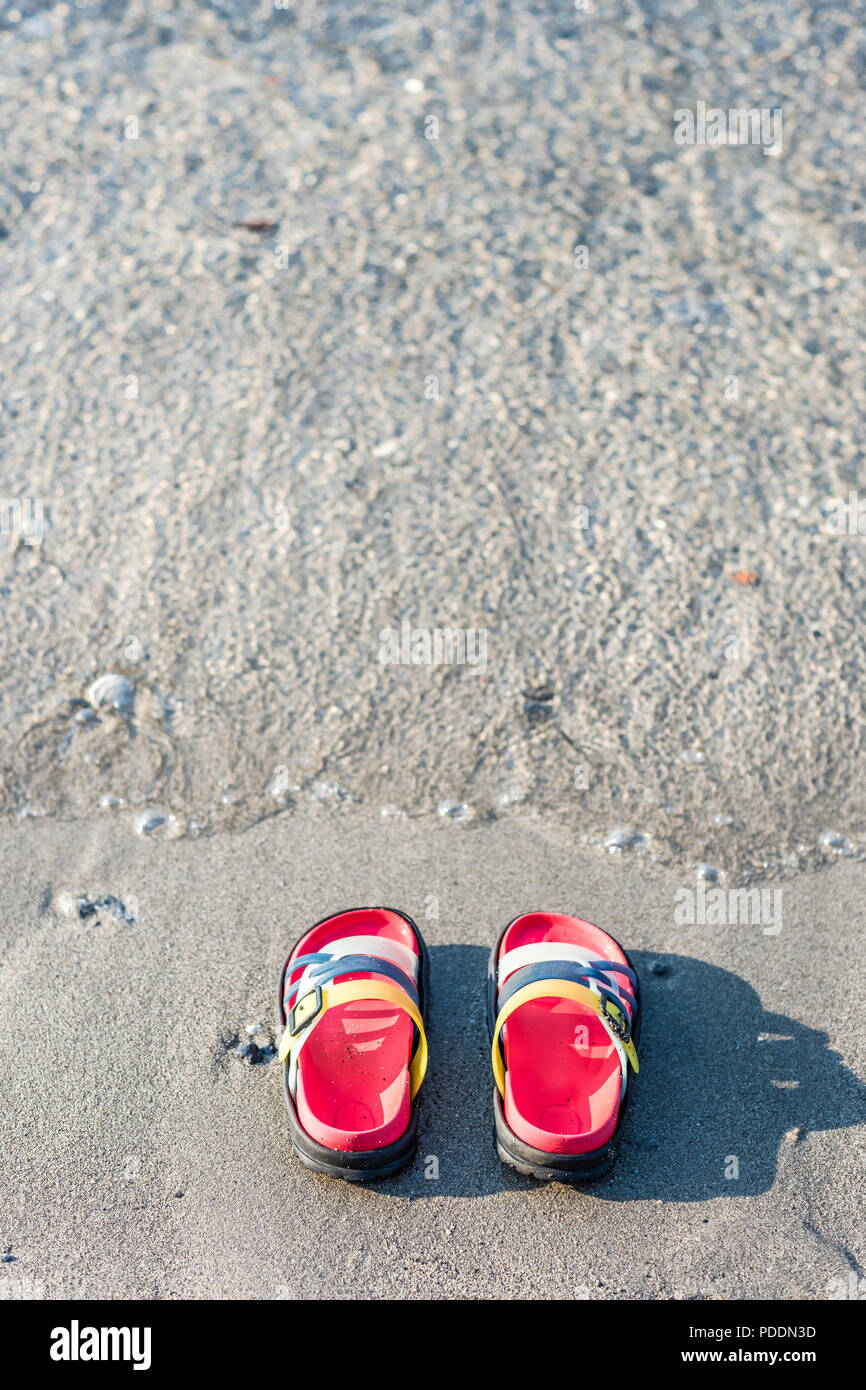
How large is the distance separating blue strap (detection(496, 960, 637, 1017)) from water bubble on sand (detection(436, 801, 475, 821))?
0.55 m

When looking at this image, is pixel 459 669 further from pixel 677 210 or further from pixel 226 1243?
pixel 677 210

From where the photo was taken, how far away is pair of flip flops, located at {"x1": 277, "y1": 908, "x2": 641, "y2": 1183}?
7.00ft

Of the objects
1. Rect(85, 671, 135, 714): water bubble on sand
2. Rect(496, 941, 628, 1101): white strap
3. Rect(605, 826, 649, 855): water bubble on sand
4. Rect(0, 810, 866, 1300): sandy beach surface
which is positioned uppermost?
Rect(85, 671, 135, 714): water bubble on sand

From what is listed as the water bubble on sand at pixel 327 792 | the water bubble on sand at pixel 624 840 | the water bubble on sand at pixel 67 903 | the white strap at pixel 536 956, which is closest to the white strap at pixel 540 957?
the white strap at pixel 536 956

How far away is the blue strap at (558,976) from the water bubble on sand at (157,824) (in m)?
1.01

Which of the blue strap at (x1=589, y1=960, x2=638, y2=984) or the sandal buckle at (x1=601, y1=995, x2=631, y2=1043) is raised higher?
the sandal buckle at (x1=601, y1=995, x2=631, y2=1043)

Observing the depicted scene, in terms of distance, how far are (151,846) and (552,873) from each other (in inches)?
41.9

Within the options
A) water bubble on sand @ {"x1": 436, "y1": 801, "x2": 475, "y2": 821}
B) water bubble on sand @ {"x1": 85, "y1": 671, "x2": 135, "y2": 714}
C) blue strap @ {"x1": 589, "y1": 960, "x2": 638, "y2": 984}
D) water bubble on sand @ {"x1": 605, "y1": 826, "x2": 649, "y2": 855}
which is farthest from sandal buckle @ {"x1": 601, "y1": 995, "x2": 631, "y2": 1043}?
water bubble on sand @ {"x1": 85, "y1": 671, "x2": 135, "y2": 714}

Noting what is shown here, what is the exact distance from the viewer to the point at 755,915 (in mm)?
2617

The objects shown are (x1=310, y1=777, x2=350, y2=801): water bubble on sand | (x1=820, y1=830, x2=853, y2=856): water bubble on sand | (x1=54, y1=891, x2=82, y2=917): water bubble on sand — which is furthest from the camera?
(x1=310, y1=777, x2=350, y2=801): water bubble on sand

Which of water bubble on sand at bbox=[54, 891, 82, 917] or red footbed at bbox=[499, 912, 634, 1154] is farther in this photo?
water bubble on sand at bbox=[54, 891, 82, 917]

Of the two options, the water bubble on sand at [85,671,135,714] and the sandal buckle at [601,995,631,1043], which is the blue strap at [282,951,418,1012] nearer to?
the sandal buckle at [601,995,631,1043]

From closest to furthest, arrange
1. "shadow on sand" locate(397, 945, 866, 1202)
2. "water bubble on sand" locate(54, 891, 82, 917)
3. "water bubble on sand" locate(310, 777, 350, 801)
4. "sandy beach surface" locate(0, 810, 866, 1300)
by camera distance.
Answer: "sandy beach surface" locate(0, 810, 866, 1300), "shadow on sand" locate(397, 945, 866, 1202), "water bubble on sand" locate(54, 891, 82, 917), "water bubble on sand" locate(310, 777, 350, 801)

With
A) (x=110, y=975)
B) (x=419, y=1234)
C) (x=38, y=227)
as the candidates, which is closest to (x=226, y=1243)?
(x=419, y=1234)
